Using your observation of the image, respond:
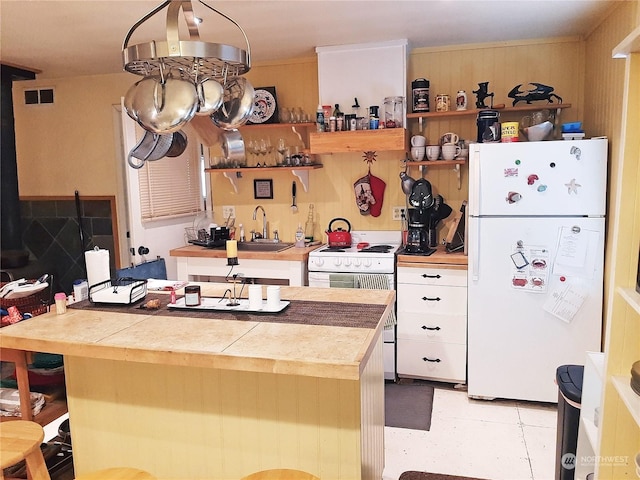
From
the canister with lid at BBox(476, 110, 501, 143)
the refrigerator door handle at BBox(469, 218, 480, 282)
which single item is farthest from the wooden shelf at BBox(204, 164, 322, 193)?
the refrigerator door handle at BBox(469, 218, 480, 282)

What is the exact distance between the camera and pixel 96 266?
2.58 meters

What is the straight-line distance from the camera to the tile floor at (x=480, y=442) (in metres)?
2.68

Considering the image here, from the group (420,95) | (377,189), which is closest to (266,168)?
(377,189)

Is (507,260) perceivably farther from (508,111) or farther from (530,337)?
(508,111)

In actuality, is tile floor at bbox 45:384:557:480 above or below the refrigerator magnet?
below

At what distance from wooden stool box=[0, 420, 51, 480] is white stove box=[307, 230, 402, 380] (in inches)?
84.5

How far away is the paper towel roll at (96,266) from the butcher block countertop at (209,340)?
287 millimetres

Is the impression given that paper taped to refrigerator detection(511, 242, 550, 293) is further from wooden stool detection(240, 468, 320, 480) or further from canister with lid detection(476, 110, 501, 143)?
wooden stool detection(240, 468, 320, 480)

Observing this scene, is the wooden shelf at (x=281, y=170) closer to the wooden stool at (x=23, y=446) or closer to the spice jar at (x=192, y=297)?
the spice jar at (x=192, y=297)

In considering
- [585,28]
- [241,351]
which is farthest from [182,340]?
[585,28]

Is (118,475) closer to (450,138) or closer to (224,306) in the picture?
(224,306)

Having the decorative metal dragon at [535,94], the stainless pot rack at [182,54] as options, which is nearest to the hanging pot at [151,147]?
the stainless pot rack at [182,54]

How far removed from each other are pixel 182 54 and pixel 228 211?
3069 millimetres

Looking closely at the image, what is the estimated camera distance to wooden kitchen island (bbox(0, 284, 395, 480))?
1825 mm
